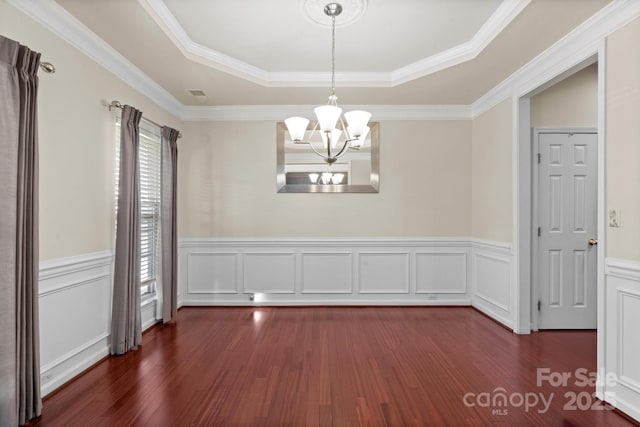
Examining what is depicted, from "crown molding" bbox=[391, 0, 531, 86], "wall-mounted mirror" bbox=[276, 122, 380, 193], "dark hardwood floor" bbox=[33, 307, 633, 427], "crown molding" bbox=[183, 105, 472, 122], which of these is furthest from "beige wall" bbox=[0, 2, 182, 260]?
"crown molding" bbox=[391, 0, 531, 86]

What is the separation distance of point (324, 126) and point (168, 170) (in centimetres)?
230

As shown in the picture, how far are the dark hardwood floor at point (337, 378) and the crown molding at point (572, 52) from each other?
2.48 meters

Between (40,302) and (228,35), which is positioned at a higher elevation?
(228,35)

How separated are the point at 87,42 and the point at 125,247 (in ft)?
5.61

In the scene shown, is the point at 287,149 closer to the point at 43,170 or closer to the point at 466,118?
the point at 466,118

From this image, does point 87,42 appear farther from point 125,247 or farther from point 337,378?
point 337,378

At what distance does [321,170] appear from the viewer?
195 inches

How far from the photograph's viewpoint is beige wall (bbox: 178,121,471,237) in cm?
Result: 491

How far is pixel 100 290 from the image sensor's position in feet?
10.3

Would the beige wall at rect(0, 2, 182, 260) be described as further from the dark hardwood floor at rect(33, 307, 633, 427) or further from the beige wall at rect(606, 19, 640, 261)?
the beige wall at rect(606, 19, 640, 261)

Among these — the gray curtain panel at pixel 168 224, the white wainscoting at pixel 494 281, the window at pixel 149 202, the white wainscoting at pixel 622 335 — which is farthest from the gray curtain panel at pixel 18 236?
the white wainscoting at pixel 494 281

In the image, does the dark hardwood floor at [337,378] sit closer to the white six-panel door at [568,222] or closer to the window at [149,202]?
the white six-panel door at [568,222]

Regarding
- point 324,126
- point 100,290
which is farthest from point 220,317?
point 324,126

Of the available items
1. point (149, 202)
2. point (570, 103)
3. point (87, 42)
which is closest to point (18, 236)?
point (87, 42)
